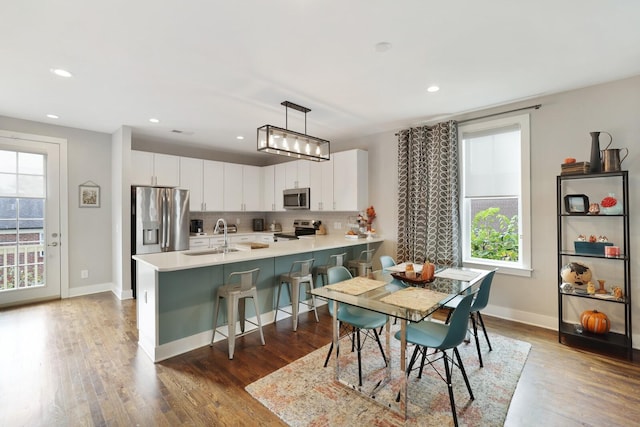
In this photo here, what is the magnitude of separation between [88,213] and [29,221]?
2.24 ft

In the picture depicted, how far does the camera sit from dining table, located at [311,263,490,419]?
190cm

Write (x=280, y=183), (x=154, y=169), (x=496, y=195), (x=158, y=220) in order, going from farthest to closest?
(x=280, y=183), (x=154, y=169), (x=158, y=220), (x=496, y=195)

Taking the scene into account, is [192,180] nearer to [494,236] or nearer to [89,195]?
[89,195]

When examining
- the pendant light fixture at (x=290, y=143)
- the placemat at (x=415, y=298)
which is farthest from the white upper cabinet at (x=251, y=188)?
the placemat at (x=415, y=298)

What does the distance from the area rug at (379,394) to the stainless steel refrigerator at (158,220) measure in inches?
125

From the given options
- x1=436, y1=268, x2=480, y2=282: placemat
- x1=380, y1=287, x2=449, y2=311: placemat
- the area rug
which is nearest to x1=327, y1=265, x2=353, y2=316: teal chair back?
x1=380, y1=287, x2=449, y2=311: placemat

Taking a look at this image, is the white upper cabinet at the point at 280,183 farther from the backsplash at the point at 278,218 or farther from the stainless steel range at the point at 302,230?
the stainless steel range at the point at 302,230

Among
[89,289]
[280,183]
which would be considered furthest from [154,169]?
[280,183]

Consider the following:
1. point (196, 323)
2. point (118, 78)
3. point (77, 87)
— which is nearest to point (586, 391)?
point (196, 323)

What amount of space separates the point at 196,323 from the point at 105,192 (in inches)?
131

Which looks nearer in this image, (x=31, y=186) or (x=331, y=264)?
(x=331, y=264)

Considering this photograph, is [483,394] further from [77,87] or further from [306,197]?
[77,87]

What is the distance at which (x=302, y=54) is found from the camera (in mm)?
2449

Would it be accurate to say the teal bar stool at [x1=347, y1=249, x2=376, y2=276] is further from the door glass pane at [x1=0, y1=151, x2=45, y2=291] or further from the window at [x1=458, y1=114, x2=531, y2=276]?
the door glass pane at [x1=0, y1=151, x2=45, y2=291]
